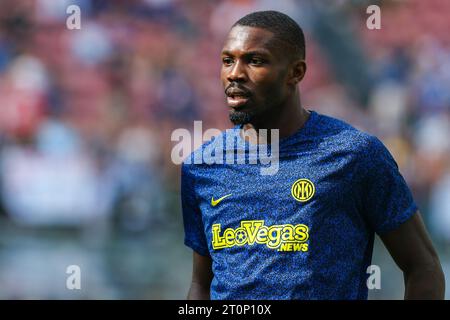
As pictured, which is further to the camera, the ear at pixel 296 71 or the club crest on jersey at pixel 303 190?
the ear at pixel 296 71

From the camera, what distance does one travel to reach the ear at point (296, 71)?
3.23 meters

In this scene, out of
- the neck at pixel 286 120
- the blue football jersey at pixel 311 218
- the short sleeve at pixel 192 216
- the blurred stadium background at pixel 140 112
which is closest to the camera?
the blue football jersey at pixel 311 218

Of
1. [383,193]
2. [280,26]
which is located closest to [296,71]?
[280,26]

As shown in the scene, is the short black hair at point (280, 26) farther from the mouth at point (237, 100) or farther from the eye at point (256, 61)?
the mouth at point (237, 100)

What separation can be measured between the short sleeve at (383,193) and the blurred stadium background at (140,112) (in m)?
5.36

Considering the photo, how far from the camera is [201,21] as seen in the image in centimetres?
1035

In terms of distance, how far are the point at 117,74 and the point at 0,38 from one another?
4.64 ft

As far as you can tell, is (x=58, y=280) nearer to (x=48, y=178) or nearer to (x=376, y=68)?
(x=48, y=178)

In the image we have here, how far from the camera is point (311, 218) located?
3.02m

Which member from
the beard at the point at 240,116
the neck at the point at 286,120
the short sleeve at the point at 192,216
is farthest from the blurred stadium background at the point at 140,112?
the beard at the point at 240,116

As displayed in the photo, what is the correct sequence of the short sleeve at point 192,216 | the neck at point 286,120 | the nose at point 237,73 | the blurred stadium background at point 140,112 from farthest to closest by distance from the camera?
1. the blurred stadium background at point 140,112
2. the short sleeve at point 192,216
3. the neck at point 286,120
4. the nose at point 237,73

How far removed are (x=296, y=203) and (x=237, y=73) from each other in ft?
1.69

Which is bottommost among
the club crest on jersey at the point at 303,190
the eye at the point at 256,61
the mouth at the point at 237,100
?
the club crest on jersey at the point at 303,190

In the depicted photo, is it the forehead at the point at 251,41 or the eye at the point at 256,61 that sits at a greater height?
the forehead at the point at 251,41
